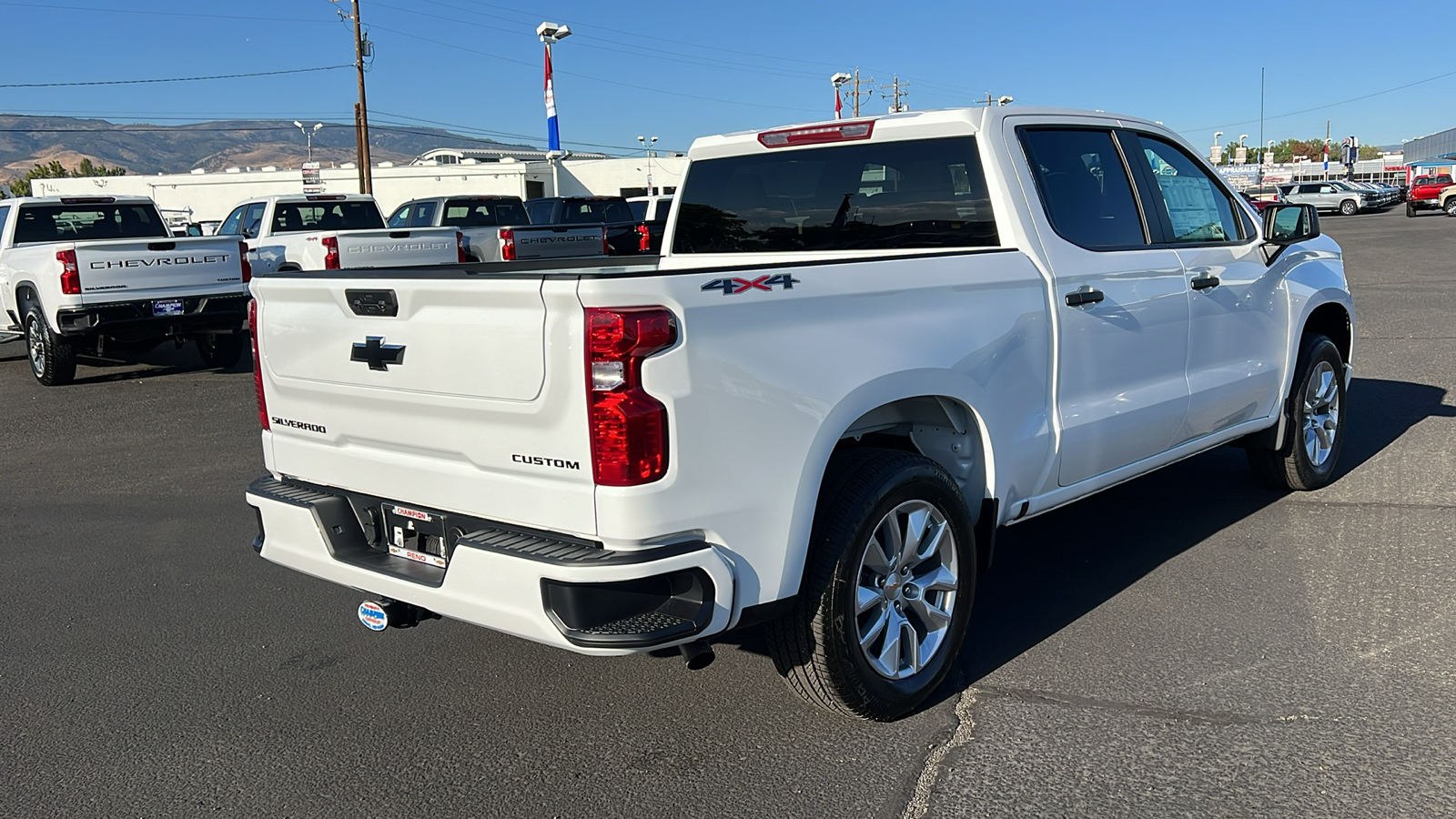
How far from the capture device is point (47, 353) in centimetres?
1188

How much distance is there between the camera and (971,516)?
4227mm

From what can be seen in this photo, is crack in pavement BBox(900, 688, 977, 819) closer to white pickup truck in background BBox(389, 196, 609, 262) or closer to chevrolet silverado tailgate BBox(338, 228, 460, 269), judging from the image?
white pickup truck in background BBox(389, 196, 609, 262)

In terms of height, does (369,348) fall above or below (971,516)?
above

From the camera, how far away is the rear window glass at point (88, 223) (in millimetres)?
13172

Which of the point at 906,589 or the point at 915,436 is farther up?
the point at 915,436

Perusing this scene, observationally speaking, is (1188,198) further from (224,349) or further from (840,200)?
(224,349)

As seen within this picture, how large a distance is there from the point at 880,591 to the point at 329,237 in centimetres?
1331

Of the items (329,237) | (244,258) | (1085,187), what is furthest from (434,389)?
(329,237)

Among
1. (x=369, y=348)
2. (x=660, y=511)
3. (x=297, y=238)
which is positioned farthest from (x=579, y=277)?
(x=297, y=238)

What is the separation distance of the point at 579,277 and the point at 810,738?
1656 mm

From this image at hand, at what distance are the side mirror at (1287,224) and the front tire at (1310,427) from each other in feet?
2.28

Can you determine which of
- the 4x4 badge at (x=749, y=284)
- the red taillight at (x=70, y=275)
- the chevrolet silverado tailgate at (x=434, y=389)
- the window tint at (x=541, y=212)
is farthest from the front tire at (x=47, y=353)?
the window tint at (x=541, y=212)

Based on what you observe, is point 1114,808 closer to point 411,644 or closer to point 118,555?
point 411,644

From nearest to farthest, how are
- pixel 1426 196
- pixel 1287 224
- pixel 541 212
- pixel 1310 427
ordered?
1. pixel 1287 224
2. pixel 1310 427
3. pixel 541 212
4. pixel 1426 196
